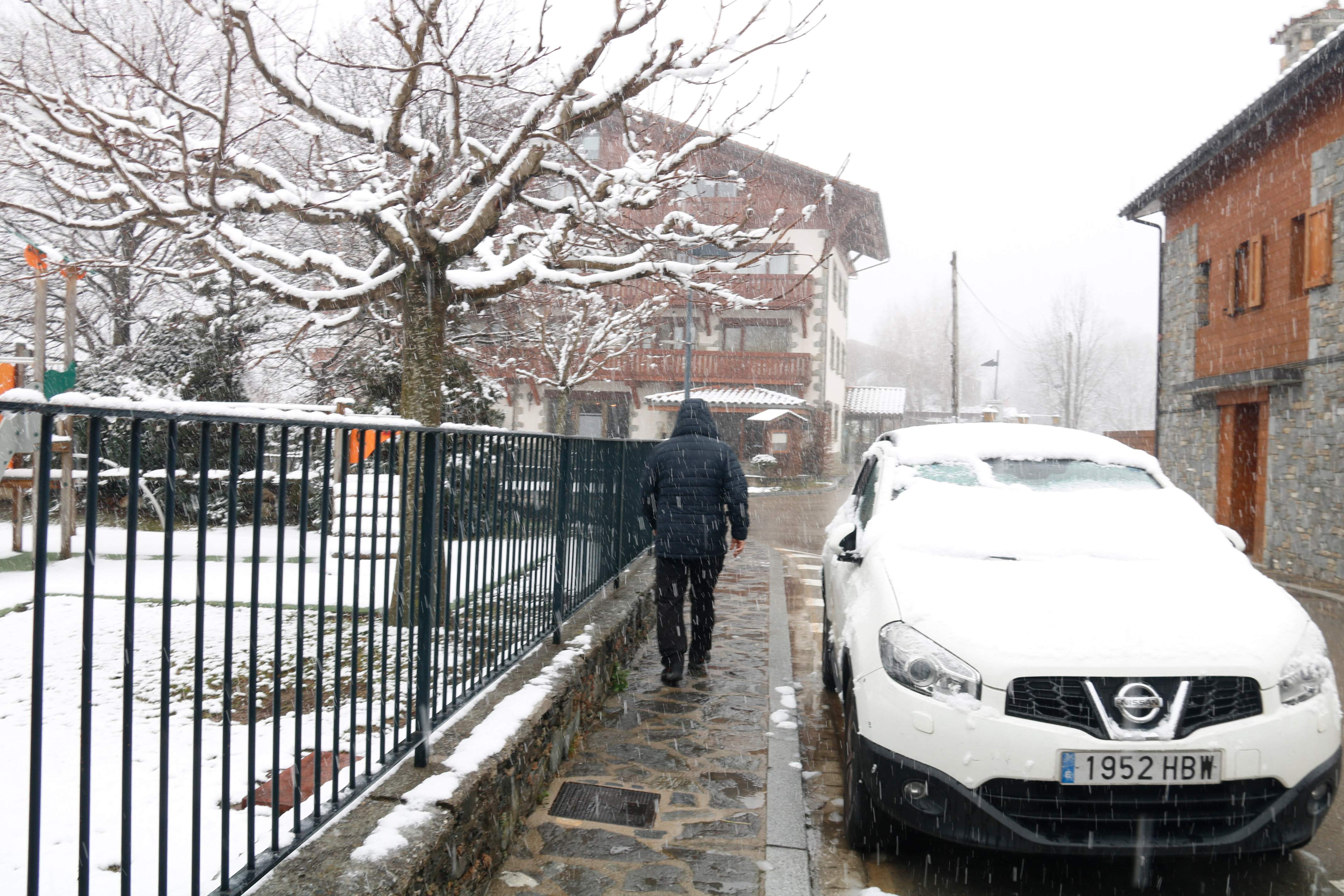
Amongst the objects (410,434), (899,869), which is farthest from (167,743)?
(899,869)

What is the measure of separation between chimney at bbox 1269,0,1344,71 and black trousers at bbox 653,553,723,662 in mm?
17189

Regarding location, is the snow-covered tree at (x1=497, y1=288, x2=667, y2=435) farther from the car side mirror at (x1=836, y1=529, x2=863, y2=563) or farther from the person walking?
the car side mirror at (x1=836, y1=529, x2=863, y2=563)

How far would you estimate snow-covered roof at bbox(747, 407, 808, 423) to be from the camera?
114 feet

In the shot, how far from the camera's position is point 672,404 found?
127 ft

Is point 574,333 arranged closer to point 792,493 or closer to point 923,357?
point 792,493

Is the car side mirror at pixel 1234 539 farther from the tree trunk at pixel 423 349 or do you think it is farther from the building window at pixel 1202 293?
the building window at pixel 1202 293

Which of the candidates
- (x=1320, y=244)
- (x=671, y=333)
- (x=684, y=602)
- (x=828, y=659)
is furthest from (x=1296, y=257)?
(x=671, y=333)

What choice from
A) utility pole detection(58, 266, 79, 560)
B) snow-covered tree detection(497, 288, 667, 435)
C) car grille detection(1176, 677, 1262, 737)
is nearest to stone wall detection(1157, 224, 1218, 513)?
snow-covered tree detection(497, 288, 667, 435)

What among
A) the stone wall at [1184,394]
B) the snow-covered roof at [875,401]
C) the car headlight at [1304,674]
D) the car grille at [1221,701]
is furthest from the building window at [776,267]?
the car grille at [1221,701]

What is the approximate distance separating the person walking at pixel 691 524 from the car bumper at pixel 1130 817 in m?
2.99

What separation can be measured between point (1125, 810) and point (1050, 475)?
83.0 inches

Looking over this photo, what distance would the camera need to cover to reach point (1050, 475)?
4.91 meters

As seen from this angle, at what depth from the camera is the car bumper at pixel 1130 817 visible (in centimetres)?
315

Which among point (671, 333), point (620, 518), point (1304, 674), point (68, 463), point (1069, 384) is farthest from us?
point (1069, 384)
